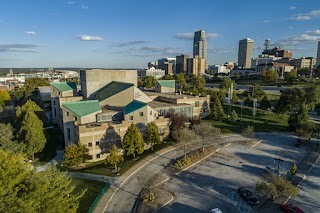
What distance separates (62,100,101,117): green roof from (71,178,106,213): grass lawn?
1371cm

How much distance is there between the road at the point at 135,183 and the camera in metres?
25.8

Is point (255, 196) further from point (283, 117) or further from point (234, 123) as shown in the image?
point (283, 117)

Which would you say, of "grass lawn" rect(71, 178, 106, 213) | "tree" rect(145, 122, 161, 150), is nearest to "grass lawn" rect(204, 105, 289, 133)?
"tree" rect(145, 122, 161, 150)

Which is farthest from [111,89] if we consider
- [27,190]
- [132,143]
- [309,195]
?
[309,195]

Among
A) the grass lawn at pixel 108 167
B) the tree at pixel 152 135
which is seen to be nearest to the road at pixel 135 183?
the grass lawn at pixel 108 167

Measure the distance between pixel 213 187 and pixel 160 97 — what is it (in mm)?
37341

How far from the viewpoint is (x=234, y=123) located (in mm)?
57469

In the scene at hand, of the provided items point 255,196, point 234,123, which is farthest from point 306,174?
point 234,123

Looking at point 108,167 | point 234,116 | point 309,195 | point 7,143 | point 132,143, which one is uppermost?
point 234,116

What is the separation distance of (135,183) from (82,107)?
19814 millimetres

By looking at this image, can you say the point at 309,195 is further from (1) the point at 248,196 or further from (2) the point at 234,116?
(2) the point at 234,116

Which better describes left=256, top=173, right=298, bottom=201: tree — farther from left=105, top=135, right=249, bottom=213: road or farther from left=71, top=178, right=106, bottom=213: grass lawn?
left=71, top=178, right=106, bottom=213: grass lawn

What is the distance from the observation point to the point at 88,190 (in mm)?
29234

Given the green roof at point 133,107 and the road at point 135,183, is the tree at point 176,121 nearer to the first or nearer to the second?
the road at point 135,183
